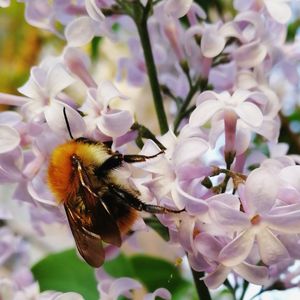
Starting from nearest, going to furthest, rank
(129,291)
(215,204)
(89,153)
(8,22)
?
(215,204), (89,153), (129,291), (8,22)

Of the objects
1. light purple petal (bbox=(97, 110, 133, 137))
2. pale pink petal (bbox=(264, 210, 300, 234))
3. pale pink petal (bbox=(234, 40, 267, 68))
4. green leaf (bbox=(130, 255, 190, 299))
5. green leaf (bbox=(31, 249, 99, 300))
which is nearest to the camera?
pale pink petal (bbox=(264, 210, 300, 234))

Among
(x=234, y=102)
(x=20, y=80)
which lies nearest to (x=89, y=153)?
(x=234, y=102)

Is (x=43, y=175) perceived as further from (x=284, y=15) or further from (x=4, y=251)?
(x=284, y=15)

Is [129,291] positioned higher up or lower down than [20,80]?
higher up

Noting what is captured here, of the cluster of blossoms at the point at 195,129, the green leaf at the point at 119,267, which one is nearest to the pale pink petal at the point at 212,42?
the cluster of blossoms at the point at 195,129

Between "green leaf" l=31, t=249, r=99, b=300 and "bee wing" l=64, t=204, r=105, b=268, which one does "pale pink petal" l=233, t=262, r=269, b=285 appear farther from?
"green leaf" l=31, t=249, r=99, b=300

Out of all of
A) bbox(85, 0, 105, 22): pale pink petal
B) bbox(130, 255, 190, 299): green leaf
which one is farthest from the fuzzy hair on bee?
bbox(130, 255, 190, 299): green leaf

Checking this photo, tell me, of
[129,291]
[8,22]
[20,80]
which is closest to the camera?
[129,291]

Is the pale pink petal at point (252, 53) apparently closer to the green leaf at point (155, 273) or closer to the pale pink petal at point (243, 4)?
the pale pink petal at point (243, 4)
